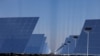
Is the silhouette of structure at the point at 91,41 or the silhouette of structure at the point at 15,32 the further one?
the silhouette of structure at the point at 15,32

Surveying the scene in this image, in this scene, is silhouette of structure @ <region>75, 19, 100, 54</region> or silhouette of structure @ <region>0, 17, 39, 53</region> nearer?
silhouette of structure @ <region>75, 19, 100, 54</region>

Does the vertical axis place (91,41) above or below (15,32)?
below

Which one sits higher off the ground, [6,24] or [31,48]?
[6,24]

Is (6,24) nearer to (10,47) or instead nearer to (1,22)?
(1,22)

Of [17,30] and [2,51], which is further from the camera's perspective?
[17,30]

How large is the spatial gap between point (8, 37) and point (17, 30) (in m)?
1.41

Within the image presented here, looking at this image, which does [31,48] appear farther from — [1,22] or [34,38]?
[1,22]

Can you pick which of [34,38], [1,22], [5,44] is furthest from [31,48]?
[5,44]

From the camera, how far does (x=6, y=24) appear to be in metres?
35.9

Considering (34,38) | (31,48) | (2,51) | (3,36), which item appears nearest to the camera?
A: (2,51)

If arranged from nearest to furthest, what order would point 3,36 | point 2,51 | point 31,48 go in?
point 2,51, point 3,36, point 31,48

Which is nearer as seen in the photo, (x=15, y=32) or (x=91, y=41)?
(x=91, y=41)

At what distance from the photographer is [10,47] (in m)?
32.2

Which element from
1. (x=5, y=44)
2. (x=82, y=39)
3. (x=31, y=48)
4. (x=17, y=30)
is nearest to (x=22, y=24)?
(x=17, y=30)
